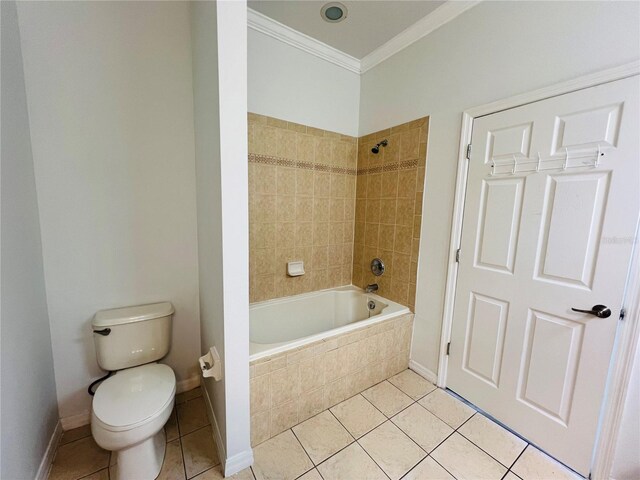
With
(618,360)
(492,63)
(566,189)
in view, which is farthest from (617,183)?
Result: (492,63)

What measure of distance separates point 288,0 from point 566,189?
201 cm

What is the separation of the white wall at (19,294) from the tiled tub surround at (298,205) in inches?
46.1

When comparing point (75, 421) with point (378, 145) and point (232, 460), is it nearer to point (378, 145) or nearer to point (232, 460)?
point (232, 460)

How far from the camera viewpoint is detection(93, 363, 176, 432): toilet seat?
1120 millimetres

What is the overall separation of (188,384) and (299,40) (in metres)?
2.79

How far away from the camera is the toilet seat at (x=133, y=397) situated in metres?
1.12

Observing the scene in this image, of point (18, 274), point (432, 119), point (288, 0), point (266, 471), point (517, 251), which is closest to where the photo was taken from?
point (18, 274)

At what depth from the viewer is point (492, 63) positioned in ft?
4.99

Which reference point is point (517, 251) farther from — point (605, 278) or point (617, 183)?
point (617, 183)

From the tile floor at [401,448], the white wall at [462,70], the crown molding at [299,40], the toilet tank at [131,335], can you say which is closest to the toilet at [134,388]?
the toilet tank at [131,335]

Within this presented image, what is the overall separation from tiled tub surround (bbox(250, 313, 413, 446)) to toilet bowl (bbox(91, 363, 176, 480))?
458 millimetres

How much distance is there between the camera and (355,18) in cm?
180

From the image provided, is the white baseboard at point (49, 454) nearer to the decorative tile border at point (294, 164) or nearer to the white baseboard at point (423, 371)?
the decorative tile border at point (294, 164)

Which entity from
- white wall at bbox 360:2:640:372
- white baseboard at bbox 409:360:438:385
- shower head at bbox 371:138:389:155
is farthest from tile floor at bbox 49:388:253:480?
shower head at bbox 371:138:389:155
